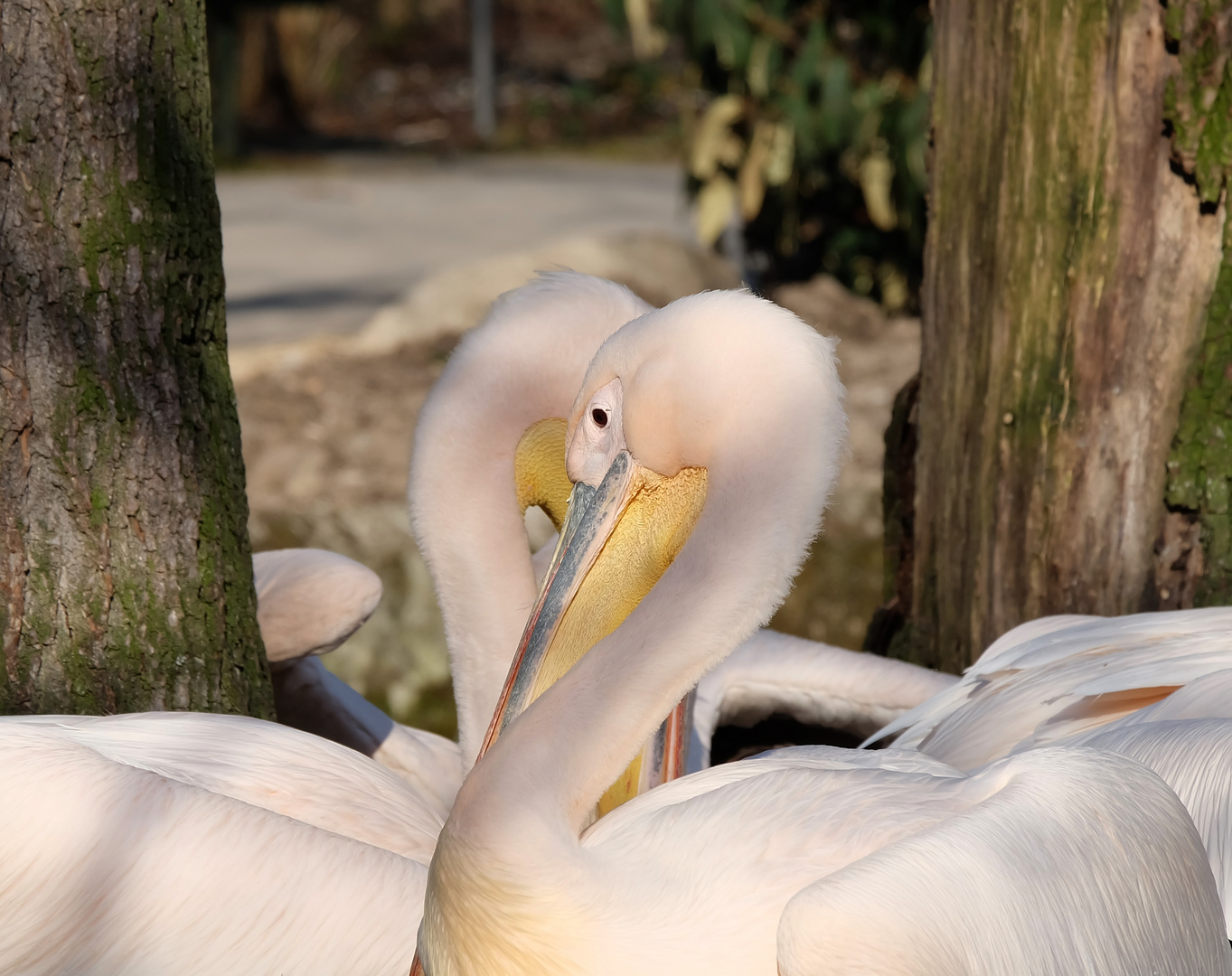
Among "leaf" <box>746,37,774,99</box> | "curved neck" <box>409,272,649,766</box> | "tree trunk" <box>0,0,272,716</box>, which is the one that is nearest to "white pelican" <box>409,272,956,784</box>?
"curved neck" <box>409,272,649,766</box>

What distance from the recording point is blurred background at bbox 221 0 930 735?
4.23m

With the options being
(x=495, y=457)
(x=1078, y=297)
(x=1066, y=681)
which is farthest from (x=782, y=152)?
(x=1066, y=681)

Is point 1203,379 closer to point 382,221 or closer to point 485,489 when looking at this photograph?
point 485,489

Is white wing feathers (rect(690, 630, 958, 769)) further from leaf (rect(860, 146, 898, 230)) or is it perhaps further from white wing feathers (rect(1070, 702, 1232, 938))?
leaf (rect(860, 146, 898, 230))

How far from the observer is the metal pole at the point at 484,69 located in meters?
14.0

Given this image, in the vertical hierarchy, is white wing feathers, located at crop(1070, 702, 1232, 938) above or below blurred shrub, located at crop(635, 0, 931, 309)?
below

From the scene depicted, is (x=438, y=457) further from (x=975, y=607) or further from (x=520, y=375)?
(x=975, y=607)

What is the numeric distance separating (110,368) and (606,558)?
64 centimetres

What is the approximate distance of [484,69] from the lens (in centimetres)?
1465

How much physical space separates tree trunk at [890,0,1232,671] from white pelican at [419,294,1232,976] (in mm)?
801

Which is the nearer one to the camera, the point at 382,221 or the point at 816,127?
the point at 816,127

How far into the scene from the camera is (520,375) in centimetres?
218

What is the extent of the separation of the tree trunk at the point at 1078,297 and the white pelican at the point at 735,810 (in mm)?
801

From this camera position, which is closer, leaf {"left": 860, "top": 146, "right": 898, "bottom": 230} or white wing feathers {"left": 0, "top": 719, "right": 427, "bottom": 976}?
white wing feathers {"left": 0, "top": 719, "right": 427, "bottom": 976}
